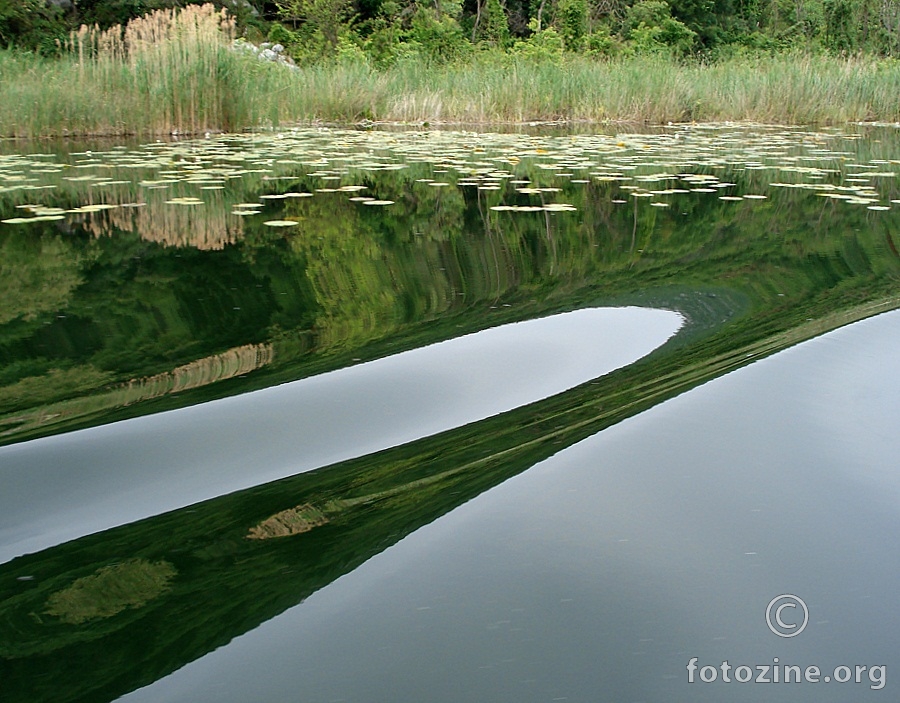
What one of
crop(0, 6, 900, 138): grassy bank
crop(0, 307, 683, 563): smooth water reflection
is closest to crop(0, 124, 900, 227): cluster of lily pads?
crop(0, 6, 900, 138): grassy bank

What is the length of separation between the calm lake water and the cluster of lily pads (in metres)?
1.29

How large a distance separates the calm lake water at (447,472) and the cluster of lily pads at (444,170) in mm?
1287

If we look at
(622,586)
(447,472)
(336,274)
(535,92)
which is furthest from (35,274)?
(535,92)

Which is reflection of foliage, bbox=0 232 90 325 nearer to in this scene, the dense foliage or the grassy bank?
the grassy bank

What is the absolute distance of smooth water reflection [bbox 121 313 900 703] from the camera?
693mm

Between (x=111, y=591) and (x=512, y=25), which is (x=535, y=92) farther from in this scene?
(x=512, y=25)

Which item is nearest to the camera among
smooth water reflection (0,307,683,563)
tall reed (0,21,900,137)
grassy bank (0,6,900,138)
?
smooth water reflection (0,307,683,563)

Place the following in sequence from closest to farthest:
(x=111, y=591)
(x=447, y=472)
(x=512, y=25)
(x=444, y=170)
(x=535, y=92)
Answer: (x=111, y=591), (x=447, y=472), (x=444, y=170), (x=535, y=92), (x=512, y=25)

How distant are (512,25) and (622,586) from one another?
26449 mm

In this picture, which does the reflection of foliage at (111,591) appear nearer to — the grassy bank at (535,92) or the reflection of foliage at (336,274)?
the reflection of foliage at (336,274)

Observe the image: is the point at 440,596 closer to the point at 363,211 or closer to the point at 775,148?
the point at 363,211

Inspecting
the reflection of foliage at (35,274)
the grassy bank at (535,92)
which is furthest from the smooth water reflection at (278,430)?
the grassy bank at (535,92)

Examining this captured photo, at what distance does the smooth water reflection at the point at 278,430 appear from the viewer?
96cm

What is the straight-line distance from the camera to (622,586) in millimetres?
847
